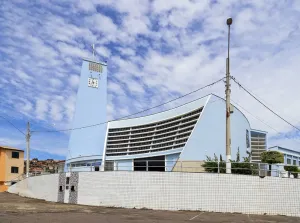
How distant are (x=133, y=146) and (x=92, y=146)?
878 centimetres

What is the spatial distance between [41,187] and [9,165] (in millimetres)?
25690

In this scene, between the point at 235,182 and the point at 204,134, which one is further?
the point at 204,134

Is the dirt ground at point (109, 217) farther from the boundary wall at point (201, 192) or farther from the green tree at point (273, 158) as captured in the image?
the green tree at point (273, 158)

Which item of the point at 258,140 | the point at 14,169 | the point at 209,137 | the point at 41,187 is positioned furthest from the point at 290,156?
the point at 14,169

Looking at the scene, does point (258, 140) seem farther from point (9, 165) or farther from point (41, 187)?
point (9, 165)

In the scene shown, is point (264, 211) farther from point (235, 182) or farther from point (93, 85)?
point (93, 85)

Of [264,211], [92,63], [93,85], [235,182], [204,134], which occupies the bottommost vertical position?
[264,211]

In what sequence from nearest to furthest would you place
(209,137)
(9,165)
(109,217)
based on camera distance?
(109,217)
(209,137)
(9,165)

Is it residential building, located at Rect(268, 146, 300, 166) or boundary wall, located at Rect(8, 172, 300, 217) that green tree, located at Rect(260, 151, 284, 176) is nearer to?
boundary wall, located at Rect(8, 172, 300, 217)

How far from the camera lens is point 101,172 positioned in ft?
64.7

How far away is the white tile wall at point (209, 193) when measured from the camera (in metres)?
17.8

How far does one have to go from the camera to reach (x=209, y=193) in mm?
17797

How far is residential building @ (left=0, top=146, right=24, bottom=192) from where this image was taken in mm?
47312

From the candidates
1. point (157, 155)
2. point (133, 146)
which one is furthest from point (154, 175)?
point (133, 146)
